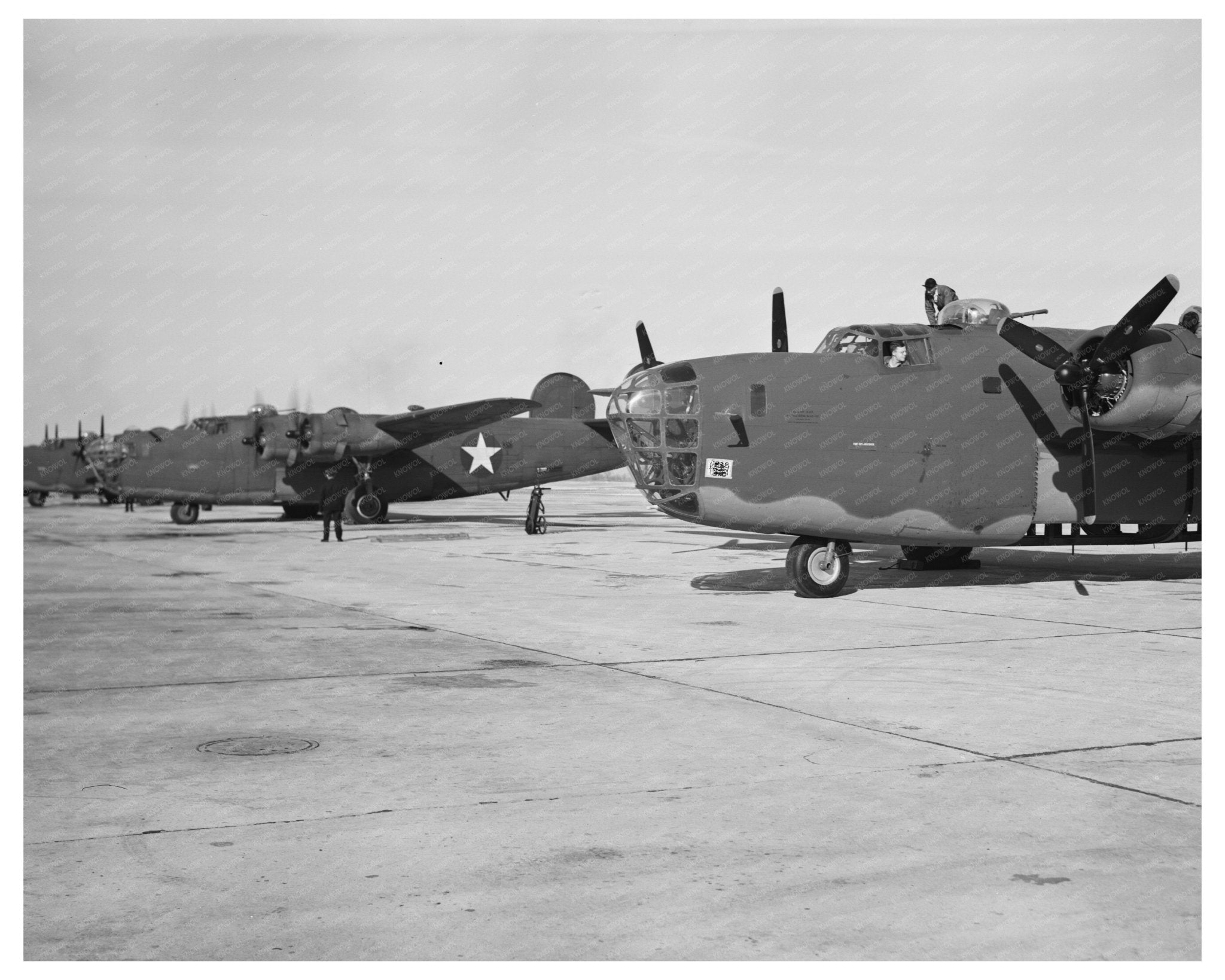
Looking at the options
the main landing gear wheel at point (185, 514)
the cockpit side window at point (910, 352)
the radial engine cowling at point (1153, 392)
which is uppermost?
the cockpit side window at point (910, 352)

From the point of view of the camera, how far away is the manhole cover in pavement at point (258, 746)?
27.3ft

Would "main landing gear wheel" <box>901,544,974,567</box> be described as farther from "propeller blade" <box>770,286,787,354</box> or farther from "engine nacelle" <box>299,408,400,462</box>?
"engine nacelle" <box>299,408,400,462</box>

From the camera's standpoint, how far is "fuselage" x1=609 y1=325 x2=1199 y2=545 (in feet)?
54.5

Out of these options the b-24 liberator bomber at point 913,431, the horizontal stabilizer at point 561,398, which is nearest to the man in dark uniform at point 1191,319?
the b-24 liberator bomber at point 913,431

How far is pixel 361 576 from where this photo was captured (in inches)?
857

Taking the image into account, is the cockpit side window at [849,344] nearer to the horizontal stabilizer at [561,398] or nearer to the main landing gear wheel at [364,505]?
the main landing gear wheel at [364,505]

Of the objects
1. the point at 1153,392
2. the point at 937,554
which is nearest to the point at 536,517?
the point at 937,554

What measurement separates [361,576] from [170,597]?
4145mm

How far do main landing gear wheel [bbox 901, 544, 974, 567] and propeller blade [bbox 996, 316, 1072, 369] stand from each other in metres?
5.35

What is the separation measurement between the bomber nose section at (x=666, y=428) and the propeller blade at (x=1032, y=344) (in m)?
4.64

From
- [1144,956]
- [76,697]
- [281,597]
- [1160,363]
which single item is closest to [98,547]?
[281,597]

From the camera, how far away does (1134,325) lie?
16.9 m

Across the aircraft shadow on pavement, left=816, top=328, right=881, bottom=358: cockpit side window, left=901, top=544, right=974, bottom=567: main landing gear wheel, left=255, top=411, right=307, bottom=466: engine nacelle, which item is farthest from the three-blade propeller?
left=255, top=411, right=307, bottom=466: engine nacelle

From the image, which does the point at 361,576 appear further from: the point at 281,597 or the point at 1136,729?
the point at 1136,729
